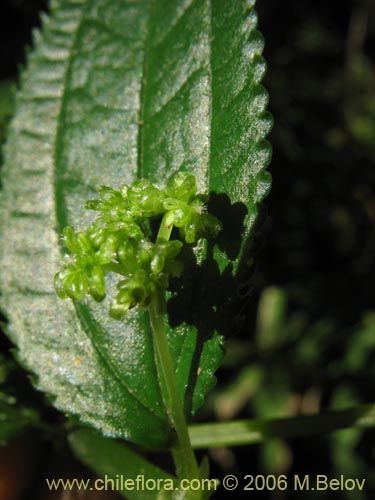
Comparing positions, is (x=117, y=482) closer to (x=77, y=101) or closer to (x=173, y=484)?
(x=173, y=484)

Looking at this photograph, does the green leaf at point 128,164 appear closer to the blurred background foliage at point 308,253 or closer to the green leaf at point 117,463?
the green leaf at point 117,463

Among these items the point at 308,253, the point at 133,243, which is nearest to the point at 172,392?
the point at 133,243

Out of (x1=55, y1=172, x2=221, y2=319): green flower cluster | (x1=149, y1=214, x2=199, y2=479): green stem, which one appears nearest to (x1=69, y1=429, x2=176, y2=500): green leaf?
(x1=149, y1=214, x2=199, y2=479): green stem

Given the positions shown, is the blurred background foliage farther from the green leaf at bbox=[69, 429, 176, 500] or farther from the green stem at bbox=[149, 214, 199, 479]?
the green stem at bbox=[149, 214, 199, 479]

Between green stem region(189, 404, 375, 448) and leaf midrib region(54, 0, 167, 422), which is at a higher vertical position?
leaf midrib region(54, 0, 167, 422)

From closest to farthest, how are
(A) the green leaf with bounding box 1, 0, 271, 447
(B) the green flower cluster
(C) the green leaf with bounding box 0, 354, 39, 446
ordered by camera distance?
(B) the green flower cluster → (A) the green leaf with bounding box 1, 0, 271, 447 → (C) the green leaf with bounding box 0, 354, 39, 446

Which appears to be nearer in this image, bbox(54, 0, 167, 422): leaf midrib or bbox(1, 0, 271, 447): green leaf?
bbox(1, 0, 271, 447): green leaf

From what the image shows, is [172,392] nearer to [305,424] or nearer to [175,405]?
[175,405]

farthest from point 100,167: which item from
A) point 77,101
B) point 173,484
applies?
point 173,484
